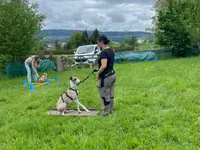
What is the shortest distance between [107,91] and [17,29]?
428 inches

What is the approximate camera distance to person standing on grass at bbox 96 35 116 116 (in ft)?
17.7

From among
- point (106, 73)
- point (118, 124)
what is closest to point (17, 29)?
point (106, 73)

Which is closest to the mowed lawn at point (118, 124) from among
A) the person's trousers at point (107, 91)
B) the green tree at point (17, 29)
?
the person's trousers at point (107, 91)

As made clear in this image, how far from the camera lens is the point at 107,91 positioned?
5.66 metres

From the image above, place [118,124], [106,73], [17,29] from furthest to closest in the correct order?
1. [17,29]
2. [106,73]
3. [118,124]

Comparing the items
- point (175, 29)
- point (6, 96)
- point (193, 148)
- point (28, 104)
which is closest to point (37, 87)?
point (6, 96)

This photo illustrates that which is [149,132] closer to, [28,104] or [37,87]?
[28,104]

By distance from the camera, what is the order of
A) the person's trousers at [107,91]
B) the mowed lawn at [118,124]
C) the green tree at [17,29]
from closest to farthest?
the mowed lawn at [118,124], the person's trousers at [107,91], the green tree at [17,29]

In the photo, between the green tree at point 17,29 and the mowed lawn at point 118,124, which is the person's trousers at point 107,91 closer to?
the mowed lawn at point 118,124

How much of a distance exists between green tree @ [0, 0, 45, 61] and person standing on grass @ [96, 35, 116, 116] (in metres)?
10.7

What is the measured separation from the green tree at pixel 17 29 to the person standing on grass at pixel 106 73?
1071 centimetres

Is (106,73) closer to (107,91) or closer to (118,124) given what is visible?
(107,91)

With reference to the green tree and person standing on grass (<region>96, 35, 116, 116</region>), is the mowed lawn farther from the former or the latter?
the green tree

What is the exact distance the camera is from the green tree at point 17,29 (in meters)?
14.9
